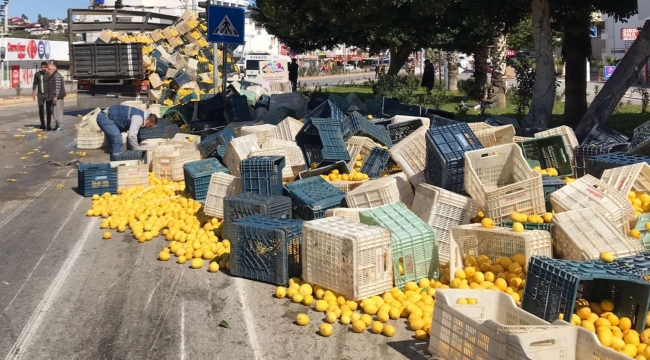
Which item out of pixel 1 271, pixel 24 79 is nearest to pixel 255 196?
pixel 1 271

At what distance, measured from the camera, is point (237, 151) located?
1045 centimetres

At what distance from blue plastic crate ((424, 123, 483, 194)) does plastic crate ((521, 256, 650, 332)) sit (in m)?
2.28

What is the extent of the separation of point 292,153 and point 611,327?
19.6 feet

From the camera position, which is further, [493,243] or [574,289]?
[493,243]

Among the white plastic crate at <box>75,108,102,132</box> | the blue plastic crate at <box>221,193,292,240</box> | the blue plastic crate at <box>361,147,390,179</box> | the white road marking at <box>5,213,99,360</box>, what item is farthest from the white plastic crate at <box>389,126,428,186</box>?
the white plastic crate at <box>75,108,102,132</box>

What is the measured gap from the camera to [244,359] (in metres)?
5.63

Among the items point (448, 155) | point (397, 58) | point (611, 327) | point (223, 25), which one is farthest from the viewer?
point (397, 58)

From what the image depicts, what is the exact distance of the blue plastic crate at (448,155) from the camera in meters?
8.10

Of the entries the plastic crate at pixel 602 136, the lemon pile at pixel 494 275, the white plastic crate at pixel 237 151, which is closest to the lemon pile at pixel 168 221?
the white plastic crate at pixel 237 151

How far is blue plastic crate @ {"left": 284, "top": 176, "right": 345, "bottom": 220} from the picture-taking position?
8258mm

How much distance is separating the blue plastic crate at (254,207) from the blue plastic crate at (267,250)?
19.6 inches

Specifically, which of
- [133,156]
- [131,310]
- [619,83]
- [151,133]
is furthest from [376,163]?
[151,133]

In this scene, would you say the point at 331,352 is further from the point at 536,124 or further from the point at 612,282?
the point at 536,124

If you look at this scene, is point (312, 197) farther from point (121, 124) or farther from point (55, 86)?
point (55, 86)
